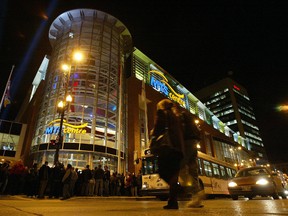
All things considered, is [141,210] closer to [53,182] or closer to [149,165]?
[53,182]

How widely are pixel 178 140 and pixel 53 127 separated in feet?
63.0

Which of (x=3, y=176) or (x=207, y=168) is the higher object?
(x=207, y=168)

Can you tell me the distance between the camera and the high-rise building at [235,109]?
10550 centimetres

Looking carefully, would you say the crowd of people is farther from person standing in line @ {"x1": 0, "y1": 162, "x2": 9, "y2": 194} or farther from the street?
the street

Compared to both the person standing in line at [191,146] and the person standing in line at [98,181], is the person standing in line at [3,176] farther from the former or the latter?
the person standing in line at [191,146]

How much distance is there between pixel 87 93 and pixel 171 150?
20683 millimetres

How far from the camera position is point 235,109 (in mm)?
106312

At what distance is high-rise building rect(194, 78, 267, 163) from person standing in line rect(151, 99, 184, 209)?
107m

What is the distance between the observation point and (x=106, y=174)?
545 inches

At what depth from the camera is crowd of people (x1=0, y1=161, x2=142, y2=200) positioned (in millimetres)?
10281

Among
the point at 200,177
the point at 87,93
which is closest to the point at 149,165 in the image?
the point at 200,177

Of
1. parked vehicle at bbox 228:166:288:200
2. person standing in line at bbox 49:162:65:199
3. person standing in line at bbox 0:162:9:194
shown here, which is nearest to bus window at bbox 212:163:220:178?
parked vehicle at bbox 228:166:288:200

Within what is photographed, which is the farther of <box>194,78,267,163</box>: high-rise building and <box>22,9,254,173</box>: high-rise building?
<box>194,78,267,163</box>: high-rise building

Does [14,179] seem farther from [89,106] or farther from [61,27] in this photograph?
[61,27]
